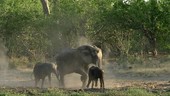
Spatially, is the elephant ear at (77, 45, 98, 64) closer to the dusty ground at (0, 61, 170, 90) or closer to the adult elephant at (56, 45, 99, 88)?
the adult elephant at (56, 45, 99, 88)

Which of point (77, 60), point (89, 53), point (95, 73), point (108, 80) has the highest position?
point (89, 53)

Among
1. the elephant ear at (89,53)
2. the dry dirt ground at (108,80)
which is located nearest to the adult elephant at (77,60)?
the elephant ear at (89,53)

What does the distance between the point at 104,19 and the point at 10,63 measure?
613 centimetres

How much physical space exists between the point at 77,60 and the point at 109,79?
3.33 m

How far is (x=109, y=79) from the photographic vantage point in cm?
1823

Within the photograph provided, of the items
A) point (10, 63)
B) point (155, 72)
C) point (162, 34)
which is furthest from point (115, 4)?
point (155, 72)

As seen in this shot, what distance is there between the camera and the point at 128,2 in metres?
28.6

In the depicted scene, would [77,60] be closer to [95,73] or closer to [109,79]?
[95,73]

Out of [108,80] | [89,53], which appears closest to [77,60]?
[89,53]

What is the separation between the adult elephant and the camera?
14.8m

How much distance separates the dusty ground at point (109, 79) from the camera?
16.4 m

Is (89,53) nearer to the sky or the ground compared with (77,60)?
nearer to the sky

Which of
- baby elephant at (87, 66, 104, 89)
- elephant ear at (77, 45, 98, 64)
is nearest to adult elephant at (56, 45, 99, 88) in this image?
elephant ear at (77, 45, 98, 64)

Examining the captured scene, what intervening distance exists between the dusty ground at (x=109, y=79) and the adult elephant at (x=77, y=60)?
64 centimetres
